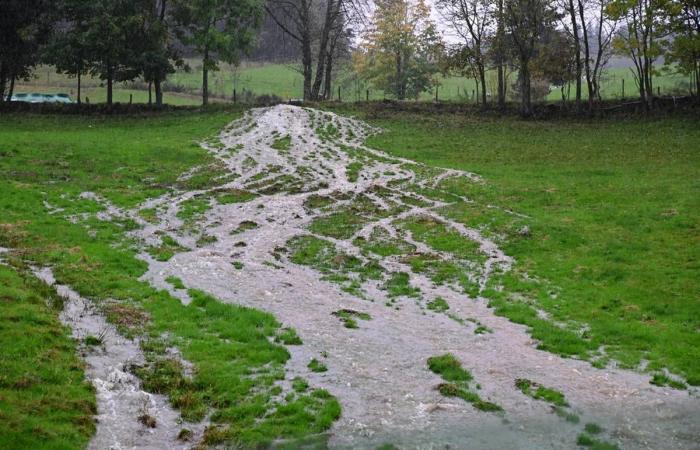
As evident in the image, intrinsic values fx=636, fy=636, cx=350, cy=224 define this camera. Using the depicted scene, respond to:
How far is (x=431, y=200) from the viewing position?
1300 inches

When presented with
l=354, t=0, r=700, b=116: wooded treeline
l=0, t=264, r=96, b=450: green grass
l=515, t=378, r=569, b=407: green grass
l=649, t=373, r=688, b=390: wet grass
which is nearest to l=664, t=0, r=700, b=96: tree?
l=354, t=0, r=700, b=116: wooded treeline

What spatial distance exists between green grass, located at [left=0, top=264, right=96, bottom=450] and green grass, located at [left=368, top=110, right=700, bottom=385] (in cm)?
1085

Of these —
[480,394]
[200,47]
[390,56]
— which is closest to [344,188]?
[480,394]

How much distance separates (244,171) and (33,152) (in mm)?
12950

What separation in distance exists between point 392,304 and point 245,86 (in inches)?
3915

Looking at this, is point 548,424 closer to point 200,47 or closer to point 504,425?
point 504,425

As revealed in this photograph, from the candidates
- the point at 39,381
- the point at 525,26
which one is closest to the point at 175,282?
the point at 39,381

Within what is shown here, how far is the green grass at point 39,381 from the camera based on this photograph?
10148 mm

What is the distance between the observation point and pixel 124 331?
598 inches

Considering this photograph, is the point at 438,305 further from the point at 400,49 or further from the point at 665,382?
the point at 400,49

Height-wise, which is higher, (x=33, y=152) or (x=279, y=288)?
(x=33, y=152)

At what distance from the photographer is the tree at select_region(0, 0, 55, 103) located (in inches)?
2339

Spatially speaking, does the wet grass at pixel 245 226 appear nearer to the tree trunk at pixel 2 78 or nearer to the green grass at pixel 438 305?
the green grass at pixel 438 305

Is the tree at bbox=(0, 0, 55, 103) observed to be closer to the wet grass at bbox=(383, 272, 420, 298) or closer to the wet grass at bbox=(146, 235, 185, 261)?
the wet grass at bbox=(146, 235, 185, 261)
